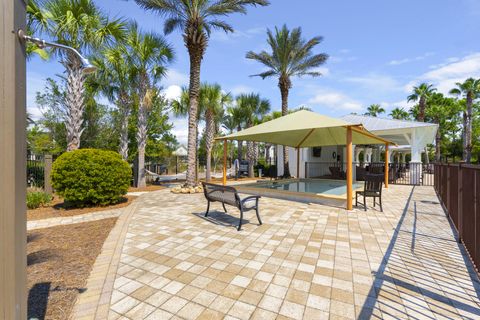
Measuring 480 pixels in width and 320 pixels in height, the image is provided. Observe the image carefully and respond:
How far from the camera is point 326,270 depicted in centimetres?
312

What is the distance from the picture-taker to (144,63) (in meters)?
11.7

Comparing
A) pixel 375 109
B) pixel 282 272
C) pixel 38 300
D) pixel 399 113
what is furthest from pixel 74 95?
pixel 399 113

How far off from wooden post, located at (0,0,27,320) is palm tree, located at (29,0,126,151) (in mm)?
8349

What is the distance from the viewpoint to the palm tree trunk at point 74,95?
29.5ft

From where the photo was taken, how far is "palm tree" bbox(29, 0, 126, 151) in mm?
8188

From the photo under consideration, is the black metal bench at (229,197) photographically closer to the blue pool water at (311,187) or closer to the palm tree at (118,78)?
A: the blue pool water at (311,187)

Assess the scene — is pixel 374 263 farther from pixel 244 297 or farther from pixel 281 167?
pixel 281 167

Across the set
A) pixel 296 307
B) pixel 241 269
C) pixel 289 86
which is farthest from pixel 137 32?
pixel 296 307

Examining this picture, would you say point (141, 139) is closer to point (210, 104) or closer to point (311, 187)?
point (210, 104)

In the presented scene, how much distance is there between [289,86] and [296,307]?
50.2ft

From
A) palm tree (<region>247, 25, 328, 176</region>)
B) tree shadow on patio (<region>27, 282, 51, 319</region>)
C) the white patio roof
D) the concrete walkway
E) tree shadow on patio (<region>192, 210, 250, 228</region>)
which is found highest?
palm tree (<region>247, 25, 328, 176</region>)

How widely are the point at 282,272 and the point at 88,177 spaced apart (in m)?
6.53

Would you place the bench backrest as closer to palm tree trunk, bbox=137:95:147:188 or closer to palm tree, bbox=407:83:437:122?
palm tree trunk, bbox=137:95:147:188

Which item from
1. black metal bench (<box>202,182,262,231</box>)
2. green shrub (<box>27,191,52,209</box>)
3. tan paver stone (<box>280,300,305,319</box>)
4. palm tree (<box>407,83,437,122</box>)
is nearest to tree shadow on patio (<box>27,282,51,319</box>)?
tan paver stone (<box>280,300,305,319</box>)
